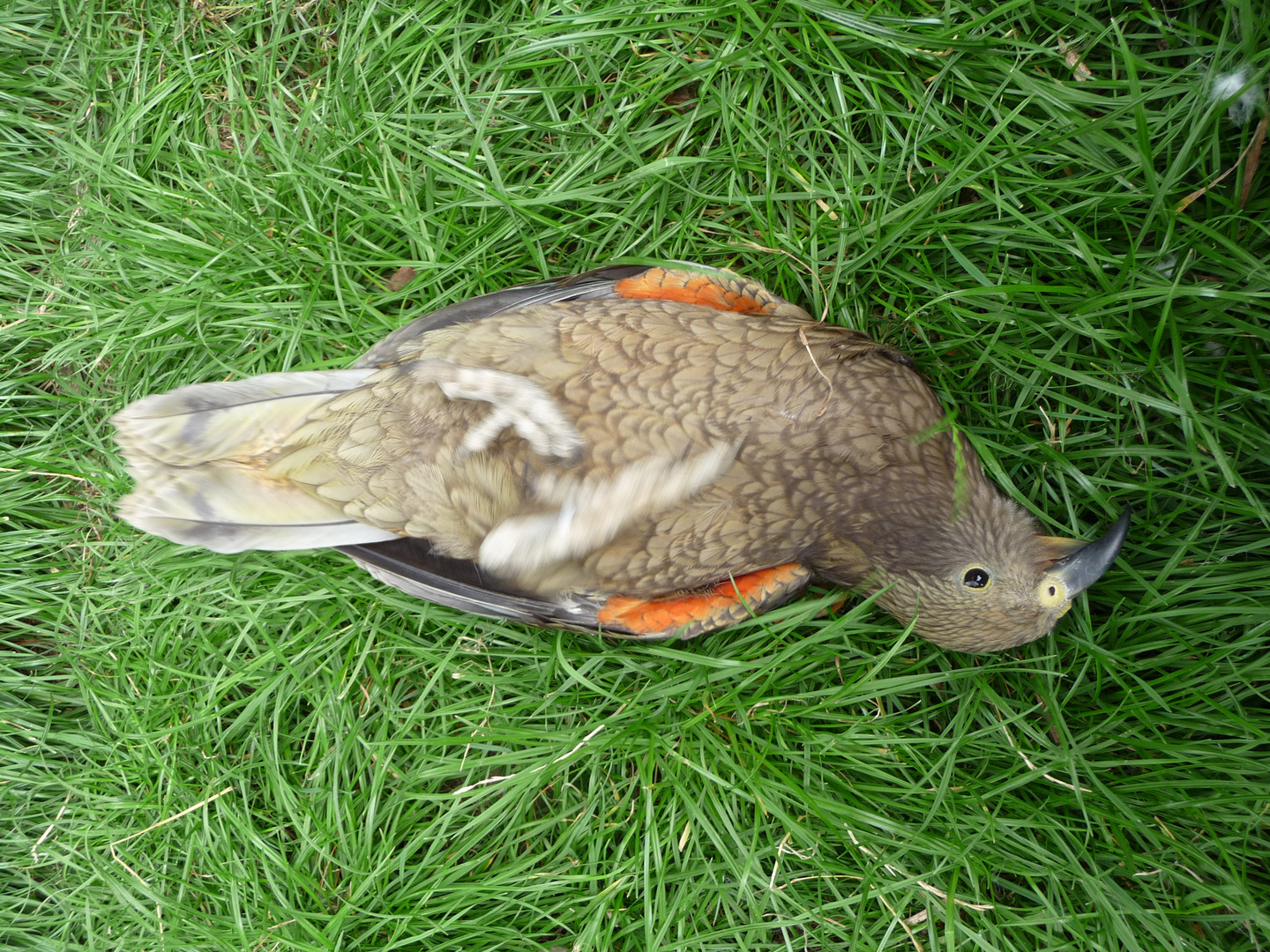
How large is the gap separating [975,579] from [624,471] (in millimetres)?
1061

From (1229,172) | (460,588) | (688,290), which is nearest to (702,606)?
(460,588)

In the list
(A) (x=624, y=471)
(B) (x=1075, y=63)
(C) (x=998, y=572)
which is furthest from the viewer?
(B) (x=1075, y=63)

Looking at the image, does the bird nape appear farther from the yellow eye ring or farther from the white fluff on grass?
the white fluff on grass

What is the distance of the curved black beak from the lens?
197cm

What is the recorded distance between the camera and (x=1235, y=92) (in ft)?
6.59

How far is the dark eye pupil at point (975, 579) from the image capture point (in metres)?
1.99

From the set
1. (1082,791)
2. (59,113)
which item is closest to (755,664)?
(1082,791)

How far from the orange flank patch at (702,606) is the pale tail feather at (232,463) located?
2.43ft

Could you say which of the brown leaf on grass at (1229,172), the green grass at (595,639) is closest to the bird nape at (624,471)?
the green grass at (595,639)

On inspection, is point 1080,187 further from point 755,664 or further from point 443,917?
point 443,917

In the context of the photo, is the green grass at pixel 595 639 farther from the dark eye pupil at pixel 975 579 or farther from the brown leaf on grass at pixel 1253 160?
the dark eye pupil at pixel 975 579

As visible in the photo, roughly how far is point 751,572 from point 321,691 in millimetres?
1624

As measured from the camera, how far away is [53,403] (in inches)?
107

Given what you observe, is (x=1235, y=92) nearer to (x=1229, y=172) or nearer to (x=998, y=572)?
(x=1229, y=172)
